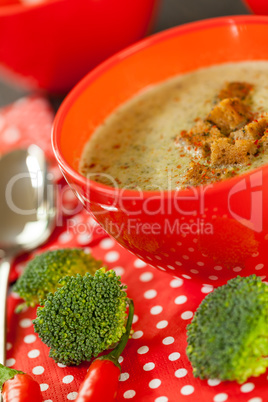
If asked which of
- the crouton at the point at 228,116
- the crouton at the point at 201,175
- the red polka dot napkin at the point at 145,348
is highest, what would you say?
the crouton at the point at 228,116

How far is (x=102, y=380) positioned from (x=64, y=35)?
1.36 m

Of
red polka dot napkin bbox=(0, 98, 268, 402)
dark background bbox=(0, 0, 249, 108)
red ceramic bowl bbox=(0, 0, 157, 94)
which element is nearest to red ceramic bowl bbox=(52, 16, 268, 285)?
red polka dot napkin bbox=(0, 98, 268, 402)

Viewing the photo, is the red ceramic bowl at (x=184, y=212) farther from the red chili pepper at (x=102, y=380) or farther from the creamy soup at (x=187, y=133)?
the red chili pepper at (x=102, y=380)

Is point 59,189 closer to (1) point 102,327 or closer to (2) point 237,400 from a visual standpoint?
(1) point 102,327

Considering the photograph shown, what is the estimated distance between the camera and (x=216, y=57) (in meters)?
1.97

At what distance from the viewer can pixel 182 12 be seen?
8.42 ft

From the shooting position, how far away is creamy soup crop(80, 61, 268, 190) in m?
1.44

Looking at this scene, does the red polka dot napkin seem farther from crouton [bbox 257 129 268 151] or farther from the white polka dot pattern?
crouton [bbox 257 129 268 151]

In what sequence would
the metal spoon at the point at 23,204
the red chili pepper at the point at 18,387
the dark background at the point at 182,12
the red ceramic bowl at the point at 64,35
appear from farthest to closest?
the dark background at the point at 182,12 → the red ceramic bowl at the point at 64,35 → the metal spoon at the point at 23,204 → the red chili pepper at the point at 18,387

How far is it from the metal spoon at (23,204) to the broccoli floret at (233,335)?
747 millimetres

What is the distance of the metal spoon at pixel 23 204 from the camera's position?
191cm

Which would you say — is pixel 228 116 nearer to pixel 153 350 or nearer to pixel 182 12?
pixel 153 350

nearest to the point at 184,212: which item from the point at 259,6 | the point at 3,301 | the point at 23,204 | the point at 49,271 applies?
the point at 49,271

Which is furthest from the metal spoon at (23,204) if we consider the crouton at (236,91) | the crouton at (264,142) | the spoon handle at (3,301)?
the crouton at (264,142)
